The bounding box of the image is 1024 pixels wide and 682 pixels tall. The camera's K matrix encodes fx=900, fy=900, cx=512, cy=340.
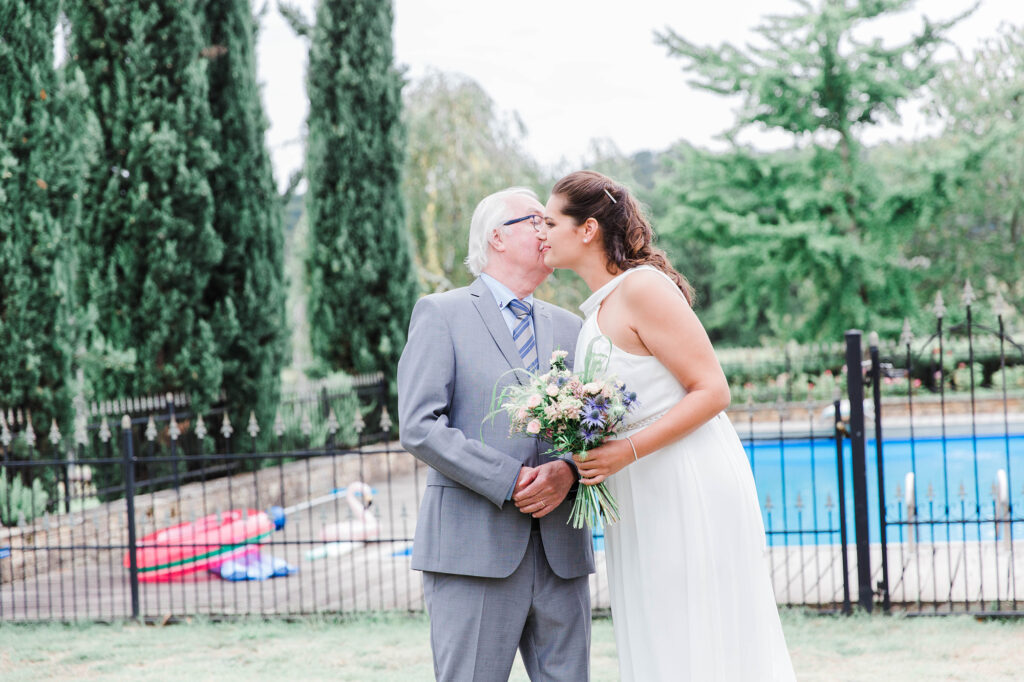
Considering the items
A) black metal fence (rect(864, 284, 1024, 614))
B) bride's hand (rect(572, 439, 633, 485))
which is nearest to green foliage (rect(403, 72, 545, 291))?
black metal fence (rect(864, 284, 1024, 614))

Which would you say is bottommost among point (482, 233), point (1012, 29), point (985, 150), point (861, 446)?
point (861, 446)

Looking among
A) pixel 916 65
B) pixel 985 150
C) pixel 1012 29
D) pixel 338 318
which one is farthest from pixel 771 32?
pixel 338 318

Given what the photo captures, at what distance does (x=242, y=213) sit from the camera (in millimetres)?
10492

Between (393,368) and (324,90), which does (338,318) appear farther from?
(324,90)

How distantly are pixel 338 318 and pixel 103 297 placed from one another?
415 cm

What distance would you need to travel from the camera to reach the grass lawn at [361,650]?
14.8 feet

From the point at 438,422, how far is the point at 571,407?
0.43 metres

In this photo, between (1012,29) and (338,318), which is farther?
(1012,29)

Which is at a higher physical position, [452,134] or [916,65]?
[916,65]

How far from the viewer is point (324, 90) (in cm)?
1302

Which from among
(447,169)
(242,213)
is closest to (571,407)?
(242,213)

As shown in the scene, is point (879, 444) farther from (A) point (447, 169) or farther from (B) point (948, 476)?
(A) point (447, 169)

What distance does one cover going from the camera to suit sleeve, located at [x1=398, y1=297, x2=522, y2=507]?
2514 millimetres

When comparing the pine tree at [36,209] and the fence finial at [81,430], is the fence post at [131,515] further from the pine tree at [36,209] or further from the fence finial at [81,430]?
the pine tree at [36,209]
